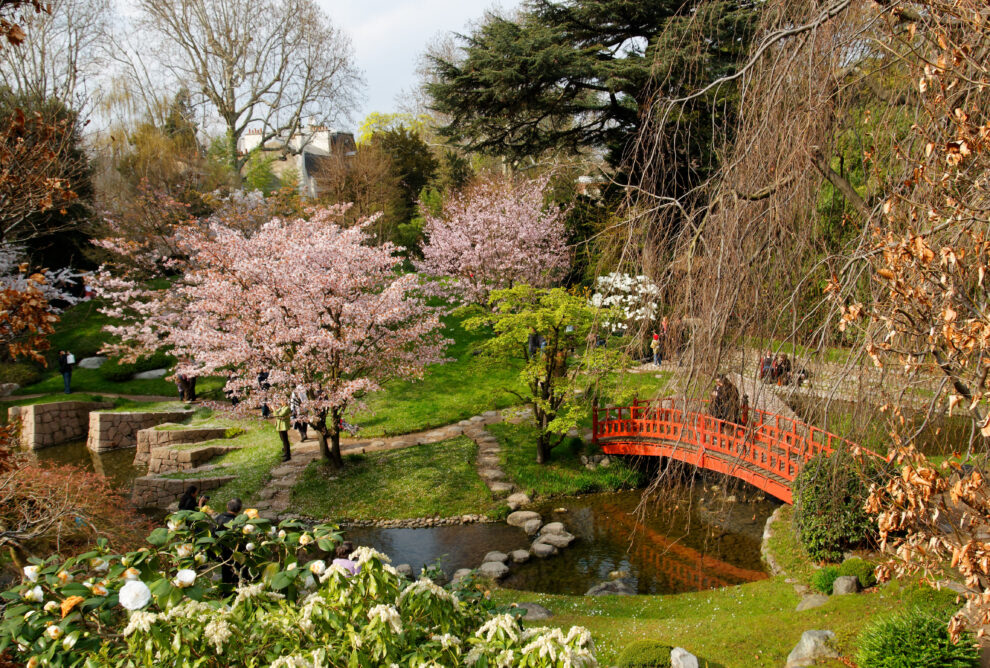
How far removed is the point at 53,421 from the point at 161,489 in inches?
231

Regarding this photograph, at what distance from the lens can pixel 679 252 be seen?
4.09 meters

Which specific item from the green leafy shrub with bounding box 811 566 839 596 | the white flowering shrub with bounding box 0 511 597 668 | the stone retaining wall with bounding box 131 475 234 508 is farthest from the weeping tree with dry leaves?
the stone retaining wall with bounding box 131 475 234 508

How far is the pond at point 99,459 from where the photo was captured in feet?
47.6

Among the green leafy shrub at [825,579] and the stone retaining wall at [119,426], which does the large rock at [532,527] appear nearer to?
the green leafy shrub at [825,579]

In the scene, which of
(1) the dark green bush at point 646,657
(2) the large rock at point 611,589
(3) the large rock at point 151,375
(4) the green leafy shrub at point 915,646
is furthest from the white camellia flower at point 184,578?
(3) the large rock at point 151,375

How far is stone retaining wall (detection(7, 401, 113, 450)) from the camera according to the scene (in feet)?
52.6

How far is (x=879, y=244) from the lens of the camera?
3.07 metres

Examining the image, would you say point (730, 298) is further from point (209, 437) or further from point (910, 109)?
point (209, 437)

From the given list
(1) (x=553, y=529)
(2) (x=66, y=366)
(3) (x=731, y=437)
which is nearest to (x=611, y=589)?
(1) (x=553, y=529)

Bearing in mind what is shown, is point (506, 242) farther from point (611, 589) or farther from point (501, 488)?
point (611, 589)

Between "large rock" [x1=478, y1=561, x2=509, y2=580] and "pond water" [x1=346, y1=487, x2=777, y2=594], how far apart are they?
0.12m

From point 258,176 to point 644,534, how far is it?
32467 millimetres

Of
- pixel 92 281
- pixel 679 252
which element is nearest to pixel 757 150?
pixel 679 252

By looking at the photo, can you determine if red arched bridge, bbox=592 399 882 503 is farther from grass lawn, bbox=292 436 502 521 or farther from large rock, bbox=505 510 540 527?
grass lawn, bbox=292 436 502 521
